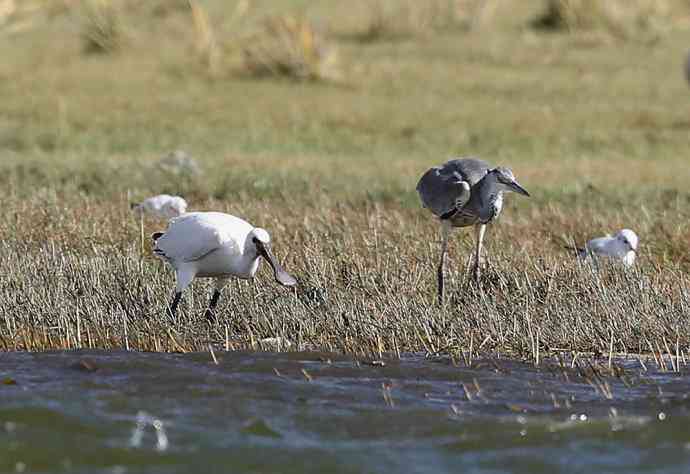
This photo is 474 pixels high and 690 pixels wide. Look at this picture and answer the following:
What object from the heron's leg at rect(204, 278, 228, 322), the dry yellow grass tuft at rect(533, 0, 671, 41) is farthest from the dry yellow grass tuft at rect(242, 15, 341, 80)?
the heron's leg at rect(204, 278, 228, 322)

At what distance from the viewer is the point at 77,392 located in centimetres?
748

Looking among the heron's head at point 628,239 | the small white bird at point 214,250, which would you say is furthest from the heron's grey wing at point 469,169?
the small white bird at point 214,250

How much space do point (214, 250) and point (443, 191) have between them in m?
1.90

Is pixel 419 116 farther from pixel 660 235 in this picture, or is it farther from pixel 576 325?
pixel 576 325

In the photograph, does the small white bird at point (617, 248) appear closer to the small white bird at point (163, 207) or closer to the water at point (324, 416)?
the water at point (324, 416)

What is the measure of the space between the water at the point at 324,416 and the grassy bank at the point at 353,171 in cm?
40

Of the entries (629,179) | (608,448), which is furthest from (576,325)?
(629,179)

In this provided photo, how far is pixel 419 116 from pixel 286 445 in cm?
1318

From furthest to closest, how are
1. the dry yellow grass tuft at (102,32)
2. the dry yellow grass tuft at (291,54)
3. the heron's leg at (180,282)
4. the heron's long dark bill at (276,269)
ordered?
the dry yellow grass tuft at (102,32) → the dry yellow grass tuft at (291,54) → the heron's leg at (180,282) → the heron's long dark bill at (276,269)

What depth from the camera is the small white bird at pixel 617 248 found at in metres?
10.3

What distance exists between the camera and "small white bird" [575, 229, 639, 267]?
10.3 m

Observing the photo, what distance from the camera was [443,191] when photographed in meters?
9.79

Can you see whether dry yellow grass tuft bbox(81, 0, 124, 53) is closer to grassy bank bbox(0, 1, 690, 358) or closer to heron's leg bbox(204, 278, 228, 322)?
grassy bank bbox(0, 1, 690, 358)

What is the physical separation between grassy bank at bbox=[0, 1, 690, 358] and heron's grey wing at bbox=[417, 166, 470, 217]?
462 millimetres
